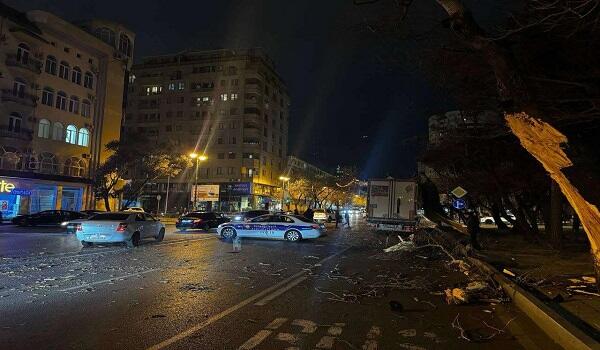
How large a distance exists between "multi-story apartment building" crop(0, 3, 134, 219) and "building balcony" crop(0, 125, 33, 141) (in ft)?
0.25

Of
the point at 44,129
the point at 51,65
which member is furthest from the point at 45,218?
the point at 51,65

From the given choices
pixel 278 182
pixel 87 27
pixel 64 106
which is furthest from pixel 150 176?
pixel 278 182

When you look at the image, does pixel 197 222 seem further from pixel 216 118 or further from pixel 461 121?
pixel 216 118

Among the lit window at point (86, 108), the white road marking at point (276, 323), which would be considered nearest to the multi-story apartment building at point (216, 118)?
the lit window at point (86, 108)

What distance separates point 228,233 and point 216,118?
66.0 m

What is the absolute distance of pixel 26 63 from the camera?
40.3 meters

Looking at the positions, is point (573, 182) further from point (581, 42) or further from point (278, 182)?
point (278, 182)

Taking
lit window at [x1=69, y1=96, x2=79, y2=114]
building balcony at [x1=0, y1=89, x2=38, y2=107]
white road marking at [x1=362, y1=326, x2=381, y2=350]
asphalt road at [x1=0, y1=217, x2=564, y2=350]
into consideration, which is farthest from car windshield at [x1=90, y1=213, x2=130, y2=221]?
Answer: lit window at [x1=69, y1=96, x2=79, y2=114]

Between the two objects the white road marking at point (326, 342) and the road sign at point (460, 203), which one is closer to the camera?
the white road marking at point (326, 342)

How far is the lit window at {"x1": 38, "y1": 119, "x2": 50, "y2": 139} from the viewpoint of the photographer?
42.2 meters

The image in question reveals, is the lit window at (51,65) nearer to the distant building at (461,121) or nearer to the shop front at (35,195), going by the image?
the shop front at (35,195)

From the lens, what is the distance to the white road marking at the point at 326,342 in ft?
20.2

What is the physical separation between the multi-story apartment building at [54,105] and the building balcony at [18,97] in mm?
76

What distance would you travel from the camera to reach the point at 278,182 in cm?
9594
